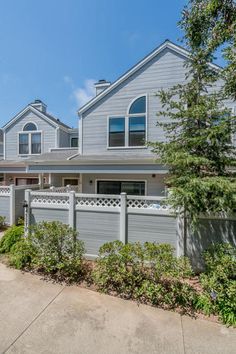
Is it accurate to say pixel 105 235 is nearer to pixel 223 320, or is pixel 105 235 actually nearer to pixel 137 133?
pixel 223 320

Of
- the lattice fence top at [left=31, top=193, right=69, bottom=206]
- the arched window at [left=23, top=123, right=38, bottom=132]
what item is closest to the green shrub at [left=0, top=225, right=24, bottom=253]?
the lattice fence top at [left=31, top=193, right=69, bottom=206]

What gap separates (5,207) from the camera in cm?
909

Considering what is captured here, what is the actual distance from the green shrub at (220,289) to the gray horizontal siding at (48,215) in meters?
4.15

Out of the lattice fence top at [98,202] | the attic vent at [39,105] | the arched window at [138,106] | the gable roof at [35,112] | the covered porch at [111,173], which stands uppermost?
the attic vent at [39,105]

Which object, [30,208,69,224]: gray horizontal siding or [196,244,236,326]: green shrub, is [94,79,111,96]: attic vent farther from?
[196,244,236,326]: green shrub

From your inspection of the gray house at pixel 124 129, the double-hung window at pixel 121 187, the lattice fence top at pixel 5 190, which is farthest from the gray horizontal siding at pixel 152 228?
the lattice fence top at pixel 5 190

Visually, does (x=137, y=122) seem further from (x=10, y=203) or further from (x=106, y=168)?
(x=10, y=203)

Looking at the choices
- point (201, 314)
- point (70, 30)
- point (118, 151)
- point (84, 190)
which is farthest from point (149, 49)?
point (201, 314)

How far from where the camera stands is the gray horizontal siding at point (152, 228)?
5.28 metres

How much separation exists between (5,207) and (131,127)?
23.9 feet

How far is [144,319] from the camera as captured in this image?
3.39m

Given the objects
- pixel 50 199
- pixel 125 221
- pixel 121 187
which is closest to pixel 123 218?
pixel 125 221

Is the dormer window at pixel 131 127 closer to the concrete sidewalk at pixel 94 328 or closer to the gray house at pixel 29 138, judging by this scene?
the gray house at pixel 29 138

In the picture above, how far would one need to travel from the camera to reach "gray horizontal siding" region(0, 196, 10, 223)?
9055mm
